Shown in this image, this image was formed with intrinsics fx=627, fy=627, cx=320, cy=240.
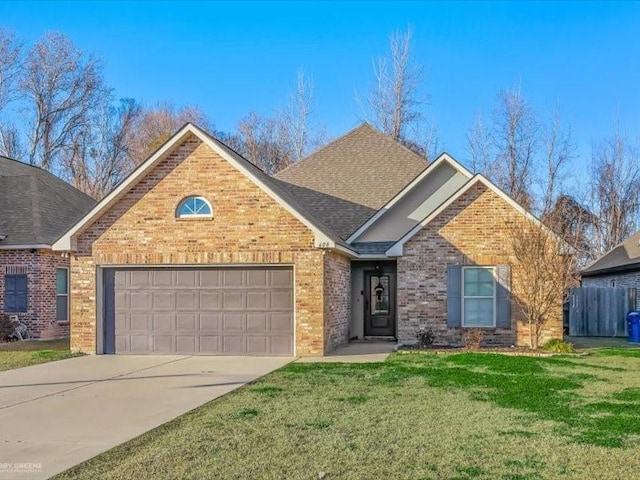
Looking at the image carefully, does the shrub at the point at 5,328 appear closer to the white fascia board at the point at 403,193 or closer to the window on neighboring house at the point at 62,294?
the window on neighboring house at the point at 62,294

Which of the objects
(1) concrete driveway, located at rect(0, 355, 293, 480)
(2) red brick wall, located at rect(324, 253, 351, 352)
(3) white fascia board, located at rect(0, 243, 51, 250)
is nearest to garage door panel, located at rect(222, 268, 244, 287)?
(1) concrete driveway, located at rect(0, 355, 293, 480)

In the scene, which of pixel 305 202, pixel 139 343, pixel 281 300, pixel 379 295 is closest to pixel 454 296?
pixel 379 295

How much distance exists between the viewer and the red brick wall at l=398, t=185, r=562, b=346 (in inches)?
634

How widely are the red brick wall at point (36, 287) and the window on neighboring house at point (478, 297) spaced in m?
12.3

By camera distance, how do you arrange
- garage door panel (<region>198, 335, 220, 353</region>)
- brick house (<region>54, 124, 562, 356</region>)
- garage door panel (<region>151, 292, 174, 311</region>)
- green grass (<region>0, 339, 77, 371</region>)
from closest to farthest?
green grass (<region>0, 339, 77, 371</region>) → brick house (<region>54, 124, 562, 356</region>) → garage door panel (<region>198, 335, 220, 353</region>) → garage door panel (<region>151, 292, 174, 311</region>)

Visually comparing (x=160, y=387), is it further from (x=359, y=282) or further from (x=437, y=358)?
(x=359, y=282)

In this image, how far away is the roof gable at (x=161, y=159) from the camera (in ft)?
47.1

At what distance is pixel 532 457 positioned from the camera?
6.11 metres

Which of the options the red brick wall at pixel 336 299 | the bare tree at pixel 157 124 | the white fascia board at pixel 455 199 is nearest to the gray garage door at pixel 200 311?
the red brick wall at pixel 336 299

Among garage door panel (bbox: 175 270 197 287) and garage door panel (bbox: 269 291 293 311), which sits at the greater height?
garage door panel (bbox: 175 270 197 287)

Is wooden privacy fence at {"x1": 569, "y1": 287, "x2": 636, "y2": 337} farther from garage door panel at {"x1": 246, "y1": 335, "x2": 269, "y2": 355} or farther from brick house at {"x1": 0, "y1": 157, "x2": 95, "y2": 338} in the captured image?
brick house at {"x1": 0, "y1": 157, "x2": 95, "y2": 338}

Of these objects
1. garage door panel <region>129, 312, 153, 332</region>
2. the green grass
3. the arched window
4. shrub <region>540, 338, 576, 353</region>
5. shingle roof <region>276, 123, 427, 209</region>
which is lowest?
the green grass

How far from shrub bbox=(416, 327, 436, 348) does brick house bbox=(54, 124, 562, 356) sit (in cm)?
18

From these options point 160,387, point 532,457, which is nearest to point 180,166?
point 160,387
